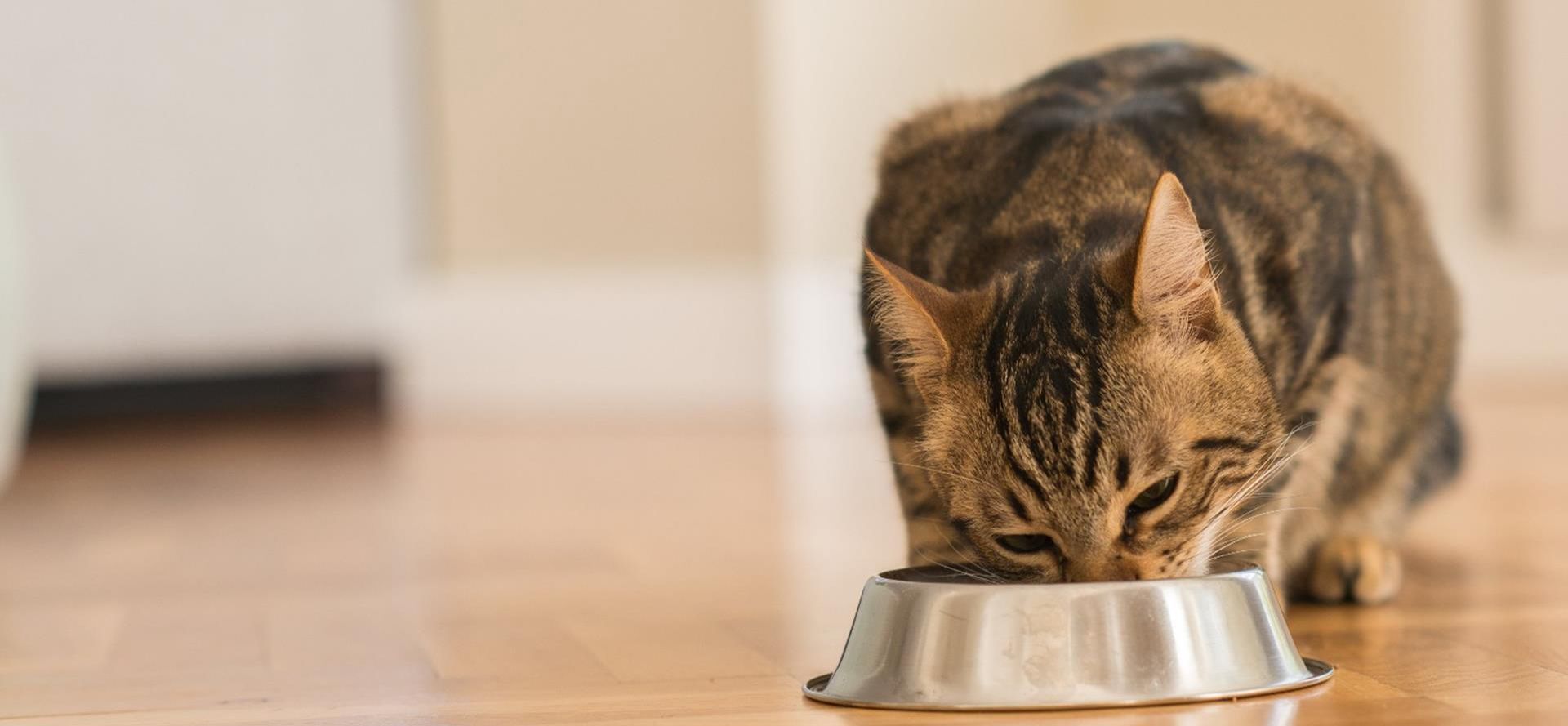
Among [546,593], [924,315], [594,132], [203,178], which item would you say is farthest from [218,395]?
[924,315]

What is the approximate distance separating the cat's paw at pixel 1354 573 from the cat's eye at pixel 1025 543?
506 millimetres

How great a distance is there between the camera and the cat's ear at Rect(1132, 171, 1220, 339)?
131 cm

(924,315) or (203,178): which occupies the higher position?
(203,178)

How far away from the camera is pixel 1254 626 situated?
1.32 metres

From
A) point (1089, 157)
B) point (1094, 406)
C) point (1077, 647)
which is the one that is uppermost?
point (1089, 157)

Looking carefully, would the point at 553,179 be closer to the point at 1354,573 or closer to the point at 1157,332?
the point at 1354,573

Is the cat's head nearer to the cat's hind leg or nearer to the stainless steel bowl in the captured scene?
the stainless steel bowl

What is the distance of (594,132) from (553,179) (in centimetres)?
16

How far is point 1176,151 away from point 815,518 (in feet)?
3.59

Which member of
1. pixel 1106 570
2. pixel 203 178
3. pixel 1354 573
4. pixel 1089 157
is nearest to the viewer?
pixel 1106 570

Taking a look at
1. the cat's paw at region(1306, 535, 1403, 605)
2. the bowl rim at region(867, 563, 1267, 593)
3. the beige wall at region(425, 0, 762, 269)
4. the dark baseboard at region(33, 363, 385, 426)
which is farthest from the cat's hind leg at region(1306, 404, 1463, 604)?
the dark baseboard at region(33, 363, 385, 426)

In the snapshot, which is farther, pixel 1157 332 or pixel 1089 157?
pixel 1089 157

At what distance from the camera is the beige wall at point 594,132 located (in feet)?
15.6

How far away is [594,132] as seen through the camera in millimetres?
4824
